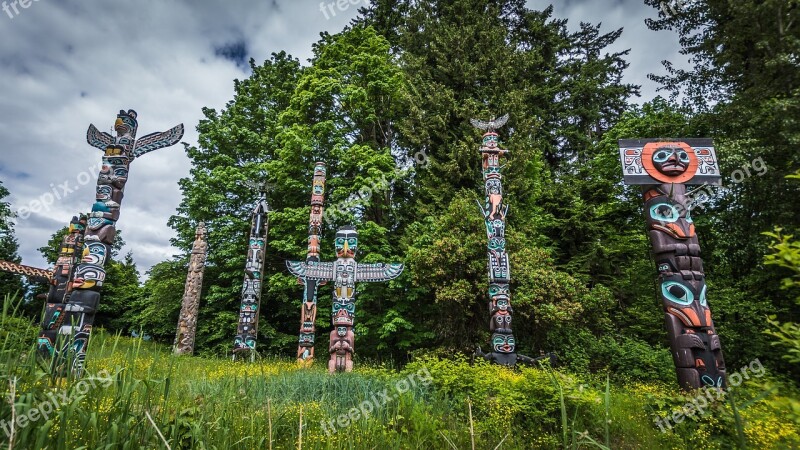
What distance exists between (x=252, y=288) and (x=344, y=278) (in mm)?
4259

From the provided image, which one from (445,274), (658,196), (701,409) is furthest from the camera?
(445,274)

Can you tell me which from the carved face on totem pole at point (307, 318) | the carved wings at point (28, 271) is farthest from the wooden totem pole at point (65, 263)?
the carved face on totem pole at point (307, 318)

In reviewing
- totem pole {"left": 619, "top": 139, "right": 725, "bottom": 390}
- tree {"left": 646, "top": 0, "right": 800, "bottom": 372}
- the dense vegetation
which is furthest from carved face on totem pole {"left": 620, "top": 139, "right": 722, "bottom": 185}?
tree {"left": 646, "top": 0, "right": 800, "bottom": 372}

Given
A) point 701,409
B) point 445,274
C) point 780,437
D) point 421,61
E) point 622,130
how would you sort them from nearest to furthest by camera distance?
1. point 780,437
2. point 701,409
3. point 445,274
4. point 622,130
5. point 421,61

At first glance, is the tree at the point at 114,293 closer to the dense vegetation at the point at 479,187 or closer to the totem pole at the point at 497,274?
the dense vegetation at the point at 479,187

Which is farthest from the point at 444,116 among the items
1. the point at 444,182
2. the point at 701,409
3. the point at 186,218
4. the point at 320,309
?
the point at 701,409

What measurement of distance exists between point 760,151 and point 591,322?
6382mm

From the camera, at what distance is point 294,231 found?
613 inches

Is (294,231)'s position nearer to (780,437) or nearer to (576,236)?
(576,236)

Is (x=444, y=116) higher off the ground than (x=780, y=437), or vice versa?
(x=444, y=116)

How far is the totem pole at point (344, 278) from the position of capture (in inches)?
352

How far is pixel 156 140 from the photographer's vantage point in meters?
8.38

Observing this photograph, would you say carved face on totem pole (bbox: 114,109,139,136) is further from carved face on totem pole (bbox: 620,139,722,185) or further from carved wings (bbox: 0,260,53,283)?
carved face on totem pole (bbox: 620,139,722,185)

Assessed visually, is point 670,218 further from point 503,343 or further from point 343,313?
point 343,313
